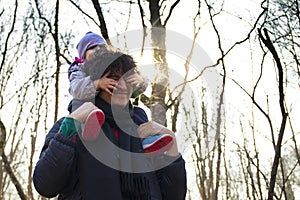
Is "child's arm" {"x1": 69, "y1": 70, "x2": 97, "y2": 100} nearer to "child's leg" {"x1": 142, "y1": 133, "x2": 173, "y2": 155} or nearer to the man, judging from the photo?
the man

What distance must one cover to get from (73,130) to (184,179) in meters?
0.33

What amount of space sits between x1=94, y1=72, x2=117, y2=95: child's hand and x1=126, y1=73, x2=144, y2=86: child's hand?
1.6 inches

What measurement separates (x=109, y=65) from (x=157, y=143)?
0.24 metres

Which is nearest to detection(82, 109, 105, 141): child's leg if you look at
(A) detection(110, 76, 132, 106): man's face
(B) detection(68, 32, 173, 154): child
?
(B) detection(68, 32, 173, 154): child

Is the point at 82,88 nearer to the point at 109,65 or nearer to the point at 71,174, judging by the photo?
the point at 109,65

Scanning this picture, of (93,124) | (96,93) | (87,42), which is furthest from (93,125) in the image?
(87,42)

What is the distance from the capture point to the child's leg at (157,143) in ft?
3.67

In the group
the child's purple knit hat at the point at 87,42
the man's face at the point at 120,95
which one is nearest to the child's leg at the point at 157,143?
the man's face at the point at 120,95

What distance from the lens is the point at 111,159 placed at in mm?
1092

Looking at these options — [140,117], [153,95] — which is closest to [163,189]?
[140,117]

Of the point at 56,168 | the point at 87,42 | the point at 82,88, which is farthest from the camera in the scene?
the point at 87,42

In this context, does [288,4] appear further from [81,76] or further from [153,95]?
[81,76]

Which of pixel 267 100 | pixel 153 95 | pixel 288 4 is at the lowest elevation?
pixel 153 95

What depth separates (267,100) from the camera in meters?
4.80
